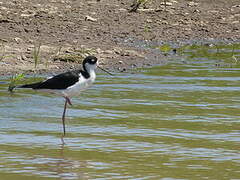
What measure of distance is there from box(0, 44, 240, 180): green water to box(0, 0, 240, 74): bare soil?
4.67 ft

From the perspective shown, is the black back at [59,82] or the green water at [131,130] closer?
the green water at [131,130]

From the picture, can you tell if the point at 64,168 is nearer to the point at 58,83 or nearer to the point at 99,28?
the point at 58,83

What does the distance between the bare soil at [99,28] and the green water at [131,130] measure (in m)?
1.42

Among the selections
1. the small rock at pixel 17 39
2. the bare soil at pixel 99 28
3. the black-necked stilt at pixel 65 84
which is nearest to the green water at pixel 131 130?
the black-necked stilt at pixel 65 84

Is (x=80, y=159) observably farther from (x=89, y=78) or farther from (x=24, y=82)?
(x=24, y=82)

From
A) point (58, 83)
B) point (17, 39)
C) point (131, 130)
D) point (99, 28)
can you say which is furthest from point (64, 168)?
point (99, 28)

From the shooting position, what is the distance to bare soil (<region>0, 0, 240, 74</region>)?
14.5 metres

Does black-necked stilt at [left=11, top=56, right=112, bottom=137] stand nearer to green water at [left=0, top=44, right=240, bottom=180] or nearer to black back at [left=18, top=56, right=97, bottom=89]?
black back at [left=18, top=56, right=97, bottom=89]

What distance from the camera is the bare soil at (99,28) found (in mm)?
14477

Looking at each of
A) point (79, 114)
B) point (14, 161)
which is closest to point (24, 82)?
point (79, 114)

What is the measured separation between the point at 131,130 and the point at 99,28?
8.05 metres

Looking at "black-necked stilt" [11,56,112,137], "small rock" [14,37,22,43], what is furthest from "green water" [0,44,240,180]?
"small rock" [14,37,22,43]

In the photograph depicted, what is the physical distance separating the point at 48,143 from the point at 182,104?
2.83m

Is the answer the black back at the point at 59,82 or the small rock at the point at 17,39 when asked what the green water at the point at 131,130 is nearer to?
the black back at the point at 59,82
